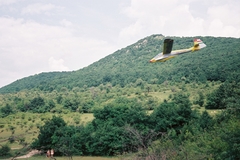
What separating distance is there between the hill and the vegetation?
0.99 feet

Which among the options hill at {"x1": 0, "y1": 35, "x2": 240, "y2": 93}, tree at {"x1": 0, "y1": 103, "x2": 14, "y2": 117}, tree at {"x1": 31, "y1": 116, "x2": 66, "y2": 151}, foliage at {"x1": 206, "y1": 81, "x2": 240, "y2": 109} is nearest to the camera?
tree at {"x1": 31, "y1": 116, "x2": 66, "y2": 151}

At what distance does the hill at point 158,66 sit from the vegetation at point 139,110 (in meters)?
0.30

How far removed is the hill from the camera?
70938 mm

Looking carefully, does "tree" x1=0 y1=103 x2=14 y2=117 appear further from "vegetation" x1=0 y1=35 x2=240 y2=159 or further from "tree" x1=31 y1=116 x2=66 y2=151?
"tree" x1=31 y1=116 x2=66 y2=151

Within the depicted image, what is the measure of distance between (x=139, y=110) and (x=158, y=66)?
56982 millimetres

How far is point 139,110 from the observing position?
4225 cm

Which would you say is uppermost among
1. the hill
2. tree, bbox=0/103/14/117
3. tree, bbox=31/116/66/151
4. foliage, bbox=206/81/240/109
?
the hill

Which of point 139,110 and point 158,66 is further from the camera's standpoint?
point 158,66

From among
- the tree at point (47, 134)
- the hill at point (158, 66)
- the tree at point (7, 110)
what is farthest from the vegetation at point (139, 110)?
the hill at point (158, 66)

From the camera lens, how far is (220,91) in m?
47.5

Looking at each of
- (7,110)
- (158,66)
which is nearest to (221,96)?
(158,66)

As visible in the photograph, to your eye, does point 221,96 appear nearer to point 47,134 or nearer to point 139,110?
point 139,110

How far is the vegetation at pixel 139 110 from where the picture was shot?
59.2 ft

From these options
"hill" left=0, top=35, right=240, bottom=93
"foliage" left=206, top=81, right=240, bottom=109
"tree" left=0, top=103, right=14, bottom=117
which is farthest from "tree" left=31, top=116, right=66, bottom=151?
"hill" left=0, top=35, right=240, bottom=93
